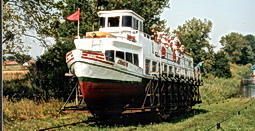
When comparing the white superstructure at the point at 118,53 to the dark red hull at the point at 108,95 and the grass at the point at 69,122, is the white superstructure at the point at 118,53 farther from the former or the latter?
the grass at the point at 69,122

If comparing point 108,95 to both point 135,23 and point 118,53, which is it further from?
point 135,23

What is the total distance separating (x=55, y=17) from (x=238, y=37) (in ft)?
425

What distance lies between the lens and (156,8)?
45844 mm

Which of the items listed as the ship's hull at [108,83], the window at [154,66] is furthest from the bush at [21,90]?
the ship's hull at [108,83]

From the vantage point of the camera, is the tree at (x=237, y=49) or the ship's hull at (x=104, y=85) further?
the tree at (x=237, y=49)

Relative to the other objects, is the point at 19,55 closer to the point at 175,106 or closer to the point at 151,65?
the point at 151,65

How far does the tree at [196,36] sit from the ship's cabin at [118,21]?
2463 inches

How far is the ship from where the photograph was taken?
15086 mm

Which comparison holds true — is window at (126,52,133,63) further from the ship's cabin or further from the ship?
the ship's cabin

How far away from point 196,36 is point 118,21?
2783 inches

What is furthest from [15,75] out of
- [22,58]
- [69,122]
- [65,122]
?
[69,122]

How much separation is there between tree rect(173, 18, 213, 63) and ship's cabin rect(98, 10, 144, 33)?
62.6 metres

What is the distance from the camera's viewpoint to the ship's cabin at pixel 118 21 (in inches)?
755

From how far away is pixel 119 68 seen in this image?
1606 centimetres
